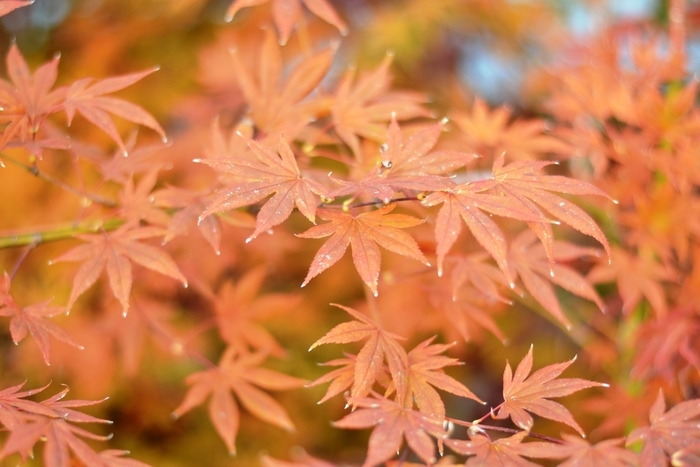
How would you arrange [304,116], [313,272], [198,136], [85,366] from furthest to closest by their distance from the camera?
[198,136], [85,366], [304,116], [313,272]

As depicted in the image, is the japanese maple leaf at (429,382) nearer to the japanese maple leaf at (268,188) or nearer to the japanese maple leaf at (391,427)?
the japanese maple leaf at (391,427)

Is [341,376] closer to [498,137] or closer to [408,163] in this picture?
[408,163]

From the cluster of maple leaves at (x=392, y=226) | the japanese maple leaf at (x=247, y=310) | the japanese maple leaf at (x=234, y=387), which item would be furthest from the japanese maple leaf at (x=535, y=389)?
the japanese maple leaf at (x=247, y=310)

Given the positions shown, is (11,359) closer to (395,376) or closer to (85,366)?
(85,366)

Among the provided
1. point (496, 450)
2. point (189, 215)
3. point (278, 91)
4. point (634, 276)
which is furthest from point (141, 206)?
point (634, 276)

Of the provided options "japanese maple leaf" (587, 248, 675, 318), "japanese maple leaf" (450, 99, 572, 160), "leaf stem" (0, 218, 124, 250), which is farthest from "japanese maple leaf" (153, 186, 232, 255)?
"japanese maple leaf" (587, 248, 675, 318)

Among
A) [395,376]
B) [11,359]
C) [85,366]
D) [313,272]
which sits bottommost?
[11,359]

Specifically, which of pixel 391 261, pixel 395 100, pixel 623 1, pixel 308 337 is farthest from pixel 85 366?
pixel 623 1
